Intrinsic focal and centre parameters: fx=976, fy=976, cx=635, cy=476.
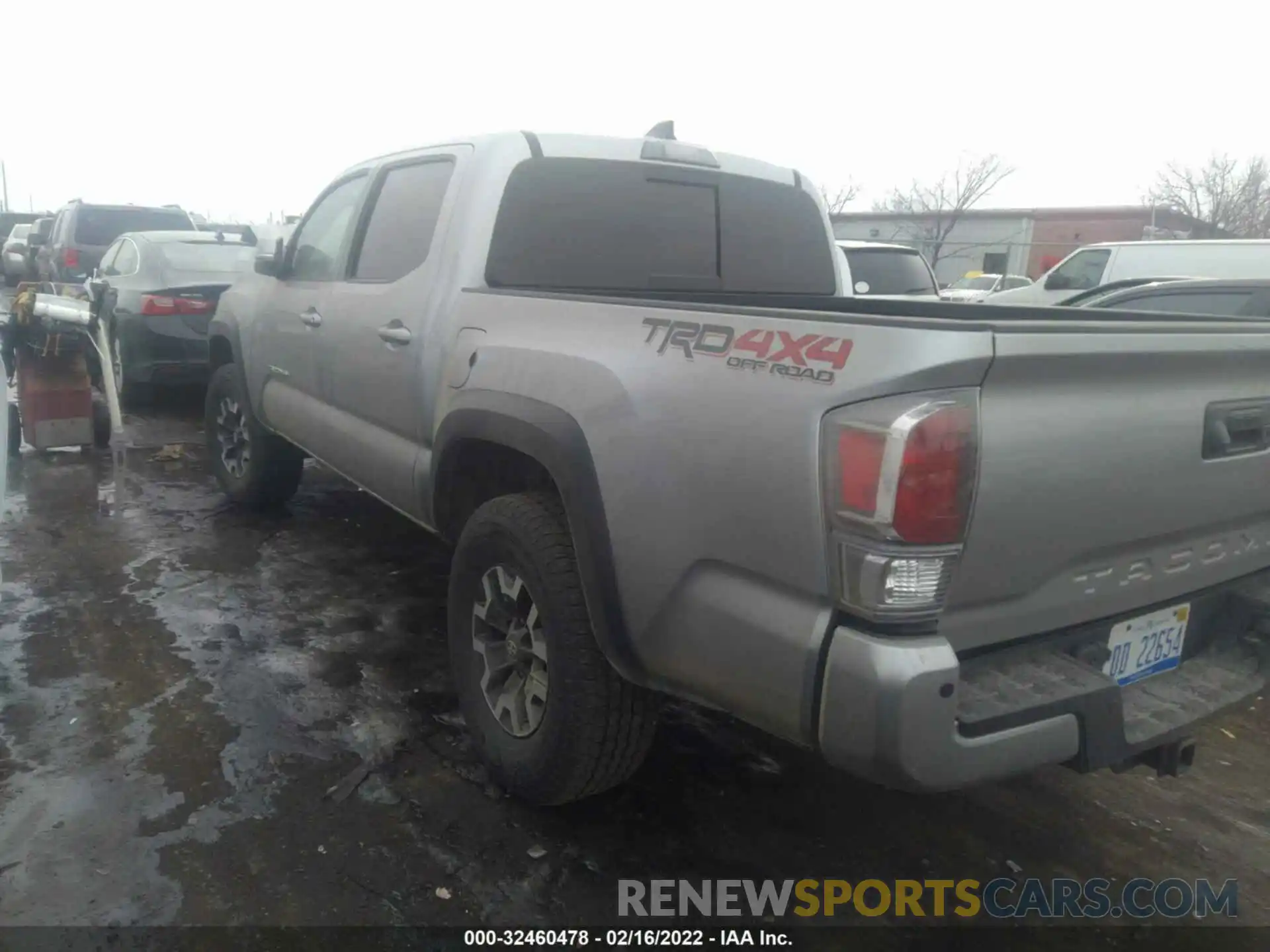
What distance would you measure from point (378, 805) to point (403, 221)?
2.28 m

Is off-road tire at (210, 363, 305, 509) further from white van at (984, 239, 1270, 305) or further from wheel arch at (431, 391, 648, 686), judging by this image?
white van at (984, 239, 1270, 305)

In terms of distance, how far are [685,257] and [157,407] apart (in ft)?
24.0

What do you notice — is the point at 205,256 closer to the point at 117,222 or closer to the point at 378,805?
the point at 117,222

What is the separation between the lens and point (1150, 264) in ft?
32.2

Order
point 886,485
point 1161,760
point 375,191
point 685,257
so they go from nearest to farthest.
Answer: point 886,485 < point 1161,760 < point 685,257 < point 375,191

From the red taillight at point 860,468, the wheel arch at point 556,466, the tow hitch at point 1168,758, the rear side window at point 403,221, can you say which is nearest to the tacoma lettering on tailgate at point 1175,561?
the tow hitch at point 1168,758

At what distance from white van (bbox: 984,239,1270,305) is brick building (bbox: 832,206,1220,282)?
2826 cm

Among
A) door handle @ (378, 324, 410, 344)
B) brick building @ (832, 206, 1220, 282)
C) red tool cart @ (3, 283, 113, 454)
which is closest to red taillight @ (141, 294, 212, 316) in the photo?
red tool cart @ (3, 283, 113, 454)

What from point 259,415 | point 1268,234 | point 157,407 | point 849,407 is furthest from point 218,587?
point 1268,234

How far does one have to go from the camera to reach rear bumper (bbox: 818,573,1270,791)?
1872mm

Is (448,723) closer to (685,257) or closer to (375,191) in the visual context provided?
(685,257)

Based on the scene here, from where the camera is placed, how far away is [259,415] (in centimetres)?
534

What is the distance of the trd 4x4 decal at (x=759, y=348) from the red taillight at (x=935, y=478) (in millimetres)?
226

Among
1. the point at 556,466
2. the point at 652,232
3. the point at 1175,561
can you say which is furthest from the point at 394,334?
the point at 1175,561
